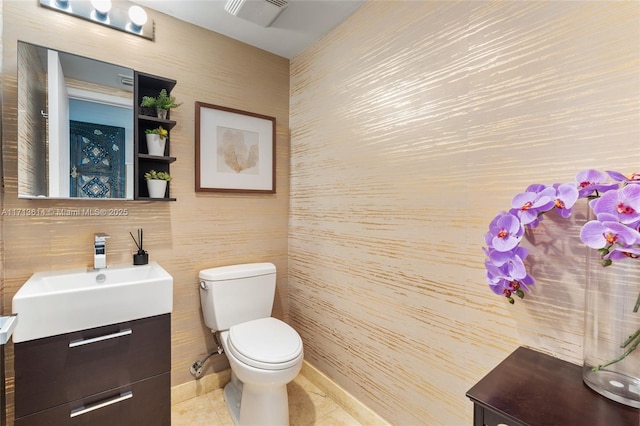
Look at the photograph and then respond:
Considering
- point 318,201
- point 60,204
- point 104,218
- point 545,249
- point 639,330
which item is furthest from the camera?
point 318,201

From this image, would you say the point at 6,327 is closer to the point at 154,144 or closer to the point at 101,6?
the point at 154,144

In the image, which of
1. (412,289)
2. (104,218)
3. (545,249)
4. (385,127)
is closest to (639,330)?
(545,249)

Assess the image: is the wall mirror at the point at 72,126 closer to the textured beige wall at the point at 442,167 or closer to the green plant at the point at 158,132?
the green plant at the point at 158,132

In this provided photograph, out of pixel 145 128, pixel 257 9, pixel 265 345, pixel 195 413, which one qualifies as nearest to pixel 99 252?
pixel 145 128

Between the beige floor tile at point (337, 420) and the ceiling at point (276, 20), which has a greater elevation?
the ceiling at point (276, 20)

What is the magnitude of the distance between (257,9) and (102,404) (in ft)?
6.33

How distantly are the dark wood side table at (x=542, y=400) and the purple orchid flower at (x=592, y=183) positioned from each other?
0.51 metres

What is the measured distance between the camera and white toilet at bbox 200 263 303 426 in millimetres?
1399

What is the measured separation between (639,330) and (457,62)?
1024 mm

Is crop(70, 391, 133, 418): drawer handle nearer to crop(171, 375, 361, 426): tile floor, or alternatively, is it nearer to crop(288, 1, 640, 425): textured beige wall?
crop(171, 375, 361, 426): tile floor

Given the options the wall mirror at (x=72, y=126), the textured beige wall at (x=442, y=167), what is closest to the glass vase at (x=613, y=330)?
Result: the textured beige wall at (x=442, y=167)

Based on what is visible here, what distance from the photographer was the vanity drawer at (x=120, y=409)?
1.11m

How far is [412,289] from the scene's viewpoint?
139 cm

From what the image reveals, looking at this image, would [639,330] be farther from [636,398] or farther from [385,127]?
[385,127]
